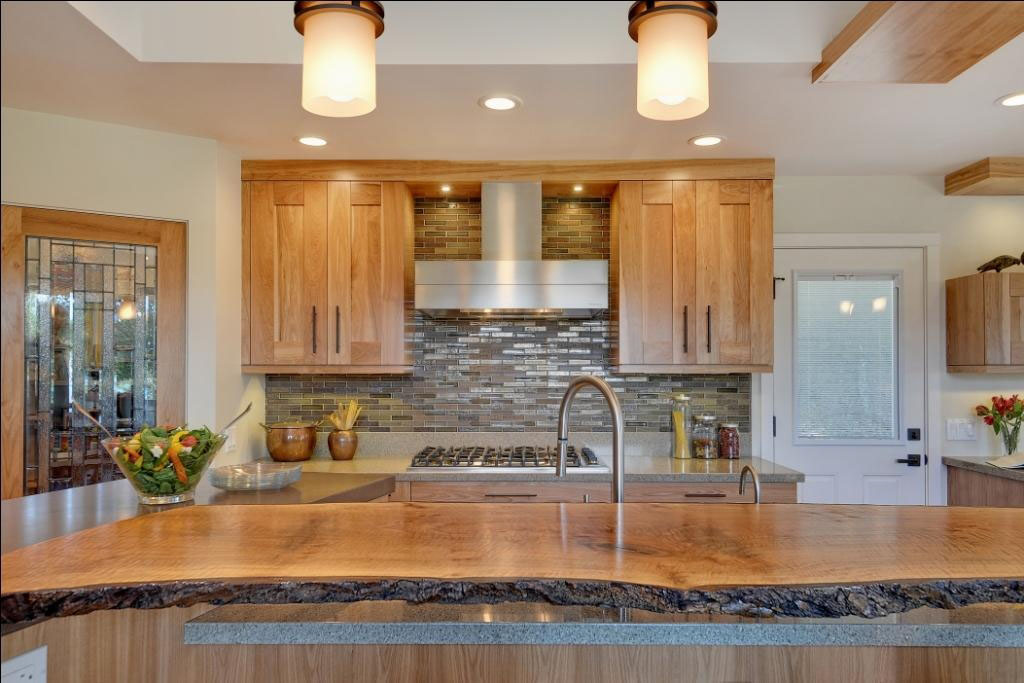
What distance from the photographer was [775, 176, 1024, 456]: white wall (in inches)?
127

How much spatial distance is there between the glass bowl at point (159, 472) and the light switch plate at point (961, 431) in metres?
3.29

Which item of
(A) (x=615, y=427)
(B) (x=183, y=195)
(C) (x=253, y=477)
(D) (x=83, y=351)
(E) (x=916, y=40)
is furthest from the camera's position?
(B) (x=183, y=195)

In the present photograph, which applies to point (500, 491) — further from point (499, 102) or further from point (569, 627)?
point (569, 627)

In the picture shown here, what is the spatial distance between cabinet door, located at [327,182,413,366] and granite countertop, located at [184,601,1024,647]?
1.93 metres

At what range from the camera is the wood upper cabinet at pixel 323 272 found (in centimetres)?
298

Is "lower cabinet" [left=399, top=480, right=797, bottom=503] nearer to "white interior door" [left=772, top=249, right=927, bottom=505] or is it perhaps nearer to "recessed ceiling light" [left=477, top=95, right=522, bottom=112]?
"white interior door" [left=772, top=249, right=927, bottom=505]

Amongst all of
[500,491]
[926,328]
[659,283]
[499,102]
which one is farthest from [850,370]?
[499,102]

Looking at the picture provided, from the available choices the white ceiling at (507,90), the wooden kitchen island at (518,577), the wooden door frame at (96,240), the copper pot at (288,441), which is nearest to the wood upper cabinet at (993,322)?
the white ceiling at (507,90)

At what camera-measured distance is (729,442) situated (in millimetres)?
3115

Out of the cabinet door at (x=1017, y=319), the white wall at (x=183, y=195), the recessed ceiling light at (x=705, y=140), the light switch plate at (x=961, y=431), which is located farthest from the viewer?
the light switch plate at (x=961, y=431)

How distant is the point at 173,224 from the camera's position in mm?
2641

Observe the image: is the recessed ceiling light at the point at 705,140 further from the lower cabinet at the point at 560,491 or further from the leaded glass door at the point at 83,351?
the leaded glass door at the point at 83,351

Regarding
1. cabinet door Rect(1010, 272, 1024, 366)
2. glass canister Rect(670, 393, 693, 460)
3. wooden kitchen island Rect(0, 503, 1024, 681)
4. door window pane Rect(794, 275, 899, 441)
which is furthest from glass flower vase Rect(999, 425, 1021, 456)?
wooden kitchen island Rect(0, 503, 1024, 681)

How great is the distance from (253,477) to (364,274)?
1.30 m
